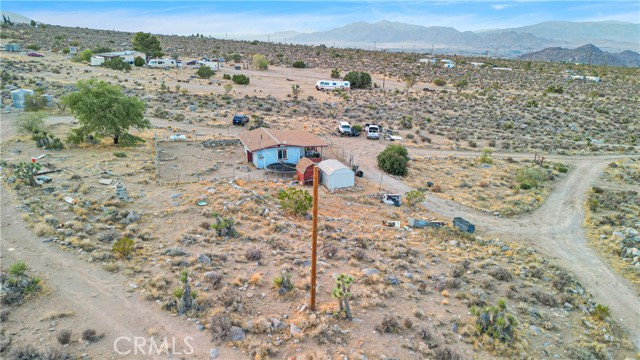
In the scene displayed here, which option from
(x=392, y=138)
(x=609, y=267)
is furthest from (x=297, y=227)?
(x=392, y=138)

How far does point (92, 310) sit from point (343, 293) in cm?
922

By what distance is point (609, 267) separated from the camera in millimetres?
21531

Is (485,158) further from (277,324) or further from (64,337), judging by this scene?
(64,337)

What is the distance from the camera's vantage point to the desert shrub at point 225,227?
20.7 metres

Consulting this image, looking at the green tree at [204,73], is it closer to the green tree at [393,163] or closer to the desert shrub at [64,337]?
the green tree at [393,163]

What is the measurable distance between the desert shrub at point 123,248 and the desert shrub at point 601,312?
20.8 metres

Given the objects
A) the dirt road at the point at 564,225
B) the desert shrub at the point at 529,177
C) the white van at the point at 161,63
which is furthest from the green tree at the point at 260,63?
the desert shrub at the point at 529,177

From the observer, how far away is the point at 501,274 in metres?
19.2

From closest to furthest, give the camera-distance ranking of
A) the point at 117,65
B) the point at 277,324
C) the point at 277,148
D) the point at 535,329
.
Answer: the point at 277,324 → the point at 535,329 → the point at 277,148 → the point at 117,65

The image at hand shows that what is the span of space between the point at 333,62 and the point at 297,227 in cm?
9368

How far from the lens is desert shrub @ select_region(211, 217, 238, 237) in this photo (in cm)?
2069

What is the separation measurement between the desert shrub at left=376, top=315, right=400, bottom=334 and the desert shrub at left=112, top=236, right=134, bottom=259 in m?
11.7

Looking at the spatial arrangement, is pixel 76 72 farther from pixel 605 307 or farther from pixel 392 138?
pixel 605 307

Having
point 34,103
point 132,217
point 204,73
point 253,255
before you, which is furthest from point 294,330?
point 204,73
